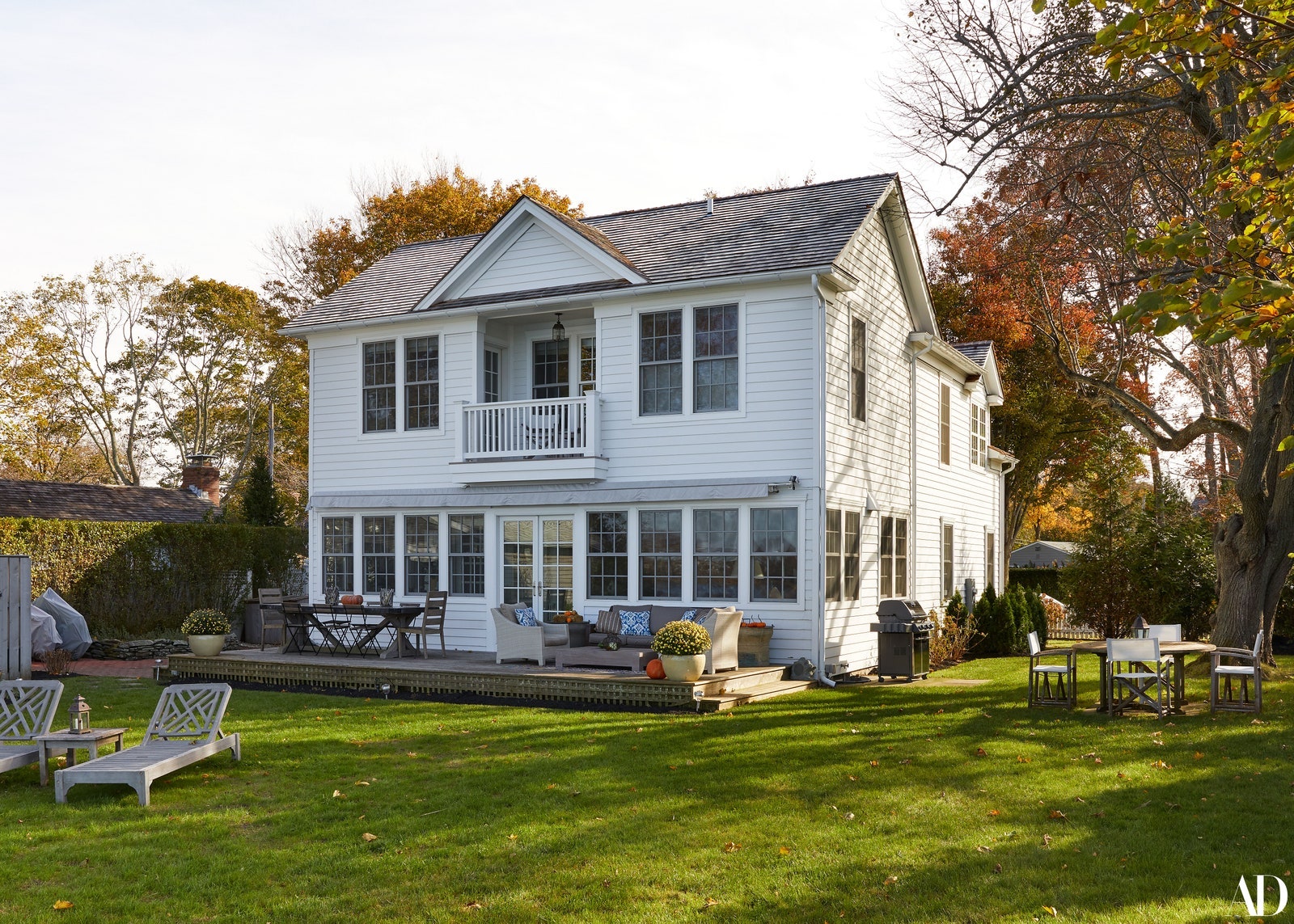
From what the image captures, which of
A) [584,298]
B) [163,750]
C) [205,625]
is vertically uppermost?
[584,298]

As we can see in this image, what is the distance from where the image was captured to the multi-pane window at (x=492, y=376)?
1809 cm

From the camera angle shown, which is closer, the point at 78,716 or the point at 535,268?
the point at 78,716

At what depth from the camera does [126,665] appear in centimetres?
1861

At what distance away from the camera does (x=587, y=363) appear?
1791cm

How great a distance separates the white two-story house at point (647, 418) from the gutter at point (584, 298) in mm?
44

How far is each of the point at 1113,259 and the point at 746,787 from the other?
33.6ft

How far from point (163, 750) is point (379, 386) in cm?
1038

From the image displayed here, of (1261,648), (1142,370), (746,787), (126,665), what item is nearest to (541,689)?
(746,787)

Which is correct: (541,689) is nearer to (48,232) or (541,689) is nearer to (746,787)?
(746,787)

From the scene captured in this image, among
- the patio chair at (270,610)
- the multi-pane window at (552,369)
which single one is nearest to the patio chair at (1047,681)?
the multi-pane window at (552,369)

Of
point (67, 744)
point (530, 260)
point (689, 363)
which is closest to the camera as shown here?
point (67, 744)

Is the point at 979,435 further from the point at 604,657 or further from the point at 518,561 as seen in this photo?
the point at 604,657

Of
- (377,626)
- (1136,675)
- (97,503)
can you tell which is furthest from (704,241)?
(97,503)

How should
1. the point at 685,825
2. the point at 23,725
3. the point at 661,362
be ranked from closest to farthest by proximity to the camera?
the point at 685,825 → the point at 23,725 → the point at 661,362
